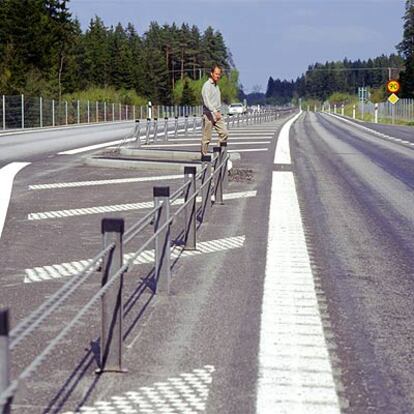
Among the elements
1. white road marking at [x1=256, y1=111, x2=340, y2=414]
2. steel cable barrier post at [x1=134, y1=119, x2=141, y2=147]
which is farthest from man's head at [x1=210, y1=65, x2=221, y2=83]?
steel cable barrier post at [x1=134, y1=119, x2=141, y2=147]

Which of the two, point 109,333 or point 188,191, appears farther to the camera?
point 188,191

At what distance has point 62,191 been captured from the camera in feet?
47.8

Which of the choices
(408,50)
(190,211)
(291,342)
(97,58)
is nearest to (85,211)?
(190,211)

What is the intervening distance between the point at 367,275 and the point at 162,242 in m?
2.08

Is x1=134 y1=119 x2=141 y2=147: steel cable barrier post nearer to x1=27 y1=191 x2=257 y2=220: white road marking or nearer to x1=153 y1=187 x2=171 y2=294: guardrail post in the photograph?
x1=27 y1=191 x2=257 y2=220: white road marking

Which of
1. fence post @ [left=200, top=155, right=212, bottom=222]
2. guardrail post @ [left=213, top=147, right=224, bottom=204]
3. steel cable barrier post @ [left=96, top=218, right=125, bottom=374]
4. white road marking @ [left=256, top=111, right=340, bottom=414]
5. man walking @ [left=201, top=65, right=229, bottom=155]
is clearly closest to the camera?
white road marking @ [left=256, top=111, right=340, bottom=414]

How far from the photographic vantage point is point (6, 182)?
15797mm

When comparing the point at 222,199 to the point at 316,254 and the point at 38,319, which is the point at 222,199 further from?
the point at 38,319

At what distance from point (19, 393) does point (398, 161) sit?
68.1 feet

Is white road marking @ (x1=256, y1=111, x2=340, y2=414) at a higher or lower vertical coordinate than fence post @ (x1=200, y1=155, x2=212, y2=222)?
lower

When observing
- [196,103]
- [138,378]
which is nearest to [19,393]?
[138,378]

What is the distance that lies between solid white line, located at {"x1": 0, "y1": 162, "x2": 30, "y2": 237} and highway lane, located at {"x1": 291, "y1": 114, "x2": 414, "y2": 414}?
13.1ft

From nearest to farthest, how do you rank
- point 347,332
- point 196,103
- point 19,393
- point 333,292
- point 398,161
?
1. point 19,393
2. point 347,332
3. point 333,292
4. point 398,161
5. point 196,103

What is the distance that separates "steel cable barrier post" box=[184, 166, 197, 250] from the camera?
885 cm
